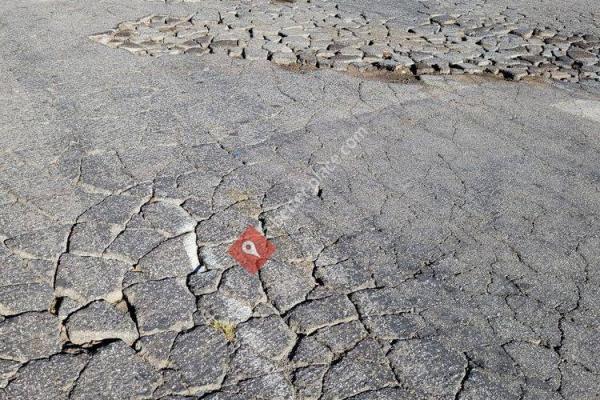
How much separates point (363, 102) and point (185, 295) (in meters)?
3.08

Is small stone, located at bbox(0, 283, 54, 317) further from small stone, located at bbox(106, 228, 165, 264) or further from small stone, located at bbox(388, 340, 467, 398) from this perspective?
small stone, located at bbox(388, 340, 467, 398)

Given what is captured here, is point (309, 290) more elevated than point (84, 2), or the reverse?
point (309, 290)

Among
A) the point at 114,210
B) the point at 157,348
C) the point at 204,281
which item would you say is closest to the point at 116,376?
the point at 157,348

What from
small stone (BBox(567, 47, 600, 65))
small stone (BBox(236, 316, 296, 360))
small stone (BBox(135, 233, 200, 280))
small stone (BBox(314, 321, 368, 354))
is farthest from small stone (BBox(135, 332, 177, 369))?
small stone (BBox(567, 47, 600, 65))

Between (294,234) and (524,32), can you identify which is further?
(524,32)

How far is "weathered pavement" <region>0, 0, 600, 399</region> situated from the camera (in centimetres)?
280

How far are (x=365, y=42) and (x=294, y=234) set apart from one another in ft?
13.7

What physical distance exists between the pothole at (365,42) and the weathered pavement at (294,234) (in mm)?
527

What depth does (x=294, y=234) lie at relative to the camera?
12.2 ft

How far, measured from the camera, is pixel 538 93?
6.17 m

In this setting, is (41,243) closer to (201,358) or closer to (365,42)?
(201,358)

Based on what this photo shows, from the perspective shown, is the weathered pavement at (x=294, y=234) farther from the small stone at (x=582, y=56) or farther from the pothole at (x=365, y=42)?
the small stone at (x=582, y=56)

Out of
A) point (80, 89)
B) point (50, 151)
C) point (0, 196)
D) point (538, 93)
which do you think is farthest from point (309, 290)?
point (538, 93)

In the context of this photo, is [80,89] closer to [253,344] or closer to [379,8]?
[253,344]
